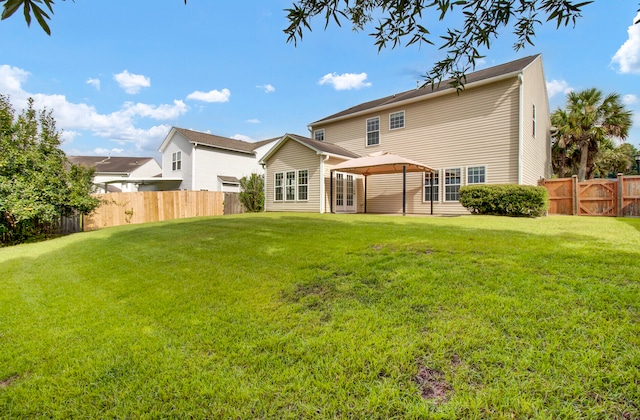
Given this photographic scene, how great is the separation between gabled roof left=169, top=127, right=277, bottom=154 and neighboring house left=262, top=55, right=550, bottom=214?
8.38 metres

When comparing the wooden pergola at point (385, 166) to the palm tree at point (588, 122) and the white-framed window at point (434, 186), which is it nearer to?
Answer: the white-framed window at point (434, 186)

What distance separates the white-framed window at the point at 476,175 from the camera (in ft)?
42.9

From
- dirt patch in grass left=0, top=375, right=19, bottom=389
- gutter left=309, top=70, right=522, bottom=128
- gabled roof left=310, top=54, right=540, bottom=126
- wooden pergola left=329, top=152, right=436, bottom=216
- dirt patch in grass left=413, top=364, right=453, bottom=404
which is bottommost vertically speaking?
dirt patch in grass left=0, top=375, right=19, bottom=389

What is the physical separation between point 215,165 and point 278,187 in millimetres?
9323

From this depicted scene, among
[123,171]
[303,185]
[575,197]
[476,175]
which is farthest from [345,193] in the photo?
[123,171]

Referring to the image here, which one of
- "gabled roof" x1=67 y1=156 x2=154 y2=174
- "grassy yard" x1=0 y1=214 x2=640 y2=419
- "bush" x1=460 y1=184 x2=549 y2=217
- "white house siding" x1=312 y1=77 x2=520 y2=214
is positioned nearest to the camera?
"grassy yard" x1=0 y1=214 x2=640 y2=419

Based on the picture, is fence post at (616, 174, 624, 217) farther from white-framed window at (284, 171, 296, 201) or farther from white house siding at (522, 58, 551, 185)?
white-framed window at (284, 171, 296, 201)

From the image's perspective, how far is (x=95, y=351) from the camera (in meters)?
2.56

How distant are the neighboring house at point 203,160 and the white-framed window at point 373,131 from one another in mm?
12746

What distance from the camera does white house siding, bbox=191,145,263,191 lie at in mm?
22531

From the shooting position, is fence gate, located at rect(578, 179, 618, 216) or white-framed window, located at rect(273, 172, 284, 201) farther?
white-framed window, located at rect(273, 172, 284, 201)

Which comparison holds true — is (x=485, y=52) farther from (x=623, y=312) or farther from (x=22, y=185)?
(x=22, y=185)

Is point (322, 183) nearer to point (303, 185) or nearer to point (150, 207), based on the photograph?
point (303, 185)

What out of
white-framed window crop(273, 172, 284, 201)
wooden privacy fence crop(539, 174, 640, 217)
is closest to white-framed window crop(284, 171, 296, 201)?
white-framed window crop(273, 172, 284, 201)
